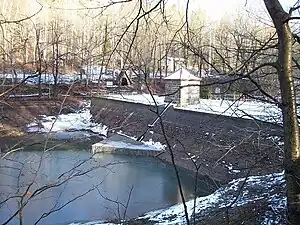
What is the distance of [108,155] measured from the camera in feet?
53.2

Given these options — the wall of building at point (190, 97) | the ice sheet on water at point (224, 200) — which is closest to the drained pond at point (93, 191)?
the ice sheet on water at point (224, 200)

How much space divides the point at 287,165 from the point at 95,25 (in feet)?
5.53

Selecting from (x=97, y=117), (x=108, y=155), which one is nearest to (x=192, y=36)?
(x=108, y=155)

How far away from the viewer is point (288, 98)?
3.07 metres

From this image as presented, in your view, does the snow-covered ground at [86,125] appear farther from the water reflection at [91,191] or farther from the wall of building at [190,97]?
the wall of building at [190,97]

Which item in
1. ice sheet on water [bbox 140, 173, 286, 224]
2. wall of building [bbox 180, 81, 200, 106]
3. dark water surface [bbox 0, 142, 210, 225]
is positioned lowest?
dark water surface [bbox 0, 142, 210, 225]

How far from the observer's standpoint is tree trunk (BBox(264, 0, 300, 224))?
9.96ft

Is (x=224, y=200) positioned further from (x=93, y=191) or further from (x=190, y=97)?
(x=190, y=97)

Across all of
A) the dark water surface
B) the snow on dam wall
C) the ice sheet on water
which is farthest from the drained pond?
the snow on dam wall

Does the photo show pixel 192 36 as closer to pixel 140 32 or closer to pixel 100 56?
pixel 140 32

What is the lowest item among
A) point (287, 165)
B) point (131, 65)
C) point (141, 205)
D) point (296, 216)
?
point (141, 205)

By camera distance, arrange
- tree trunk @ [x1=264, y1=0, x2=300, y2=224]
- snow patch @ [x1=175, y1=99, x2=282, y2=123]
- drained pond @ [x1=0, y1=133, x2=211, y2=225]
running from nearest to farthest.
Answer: tree trunk @ [x1=264, y1=0, x2=300, y2=224], snow patch @ [x1=175, y1=99, x2=282, y2=123], drained pond @ [x1=0, y1=133, x2=211, y2=225]

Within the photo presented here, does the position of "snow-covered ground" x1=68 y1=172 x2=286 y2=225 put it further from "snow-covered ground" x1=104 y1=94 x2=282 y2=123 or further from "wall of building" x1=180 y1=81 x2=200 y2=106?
"wall of building" x1=180 y1=81 x2=200 y2=106

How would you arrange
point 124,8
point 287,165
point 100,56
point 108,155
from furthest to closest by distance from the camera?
point 108,155, point 287,165, point 124,8, point 100,56
